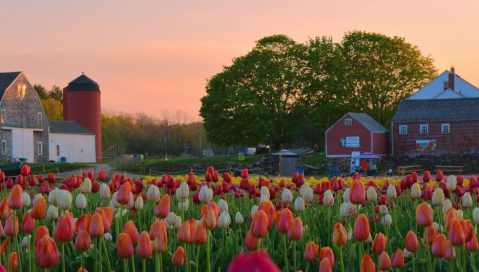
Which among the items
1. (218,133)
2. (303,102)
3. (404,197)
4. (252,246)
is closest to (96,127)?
(218,133)

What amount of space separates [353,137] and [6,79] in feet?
105

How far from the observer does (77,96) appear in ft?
243

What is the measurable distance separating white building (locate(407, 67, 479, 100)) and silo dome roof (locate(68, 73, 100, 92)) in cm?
3487

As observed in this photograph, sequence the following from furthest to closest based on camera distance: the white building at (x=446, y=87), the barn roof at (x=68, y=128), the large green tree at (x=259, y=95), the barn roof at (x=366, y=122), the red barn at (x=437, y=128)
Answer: the barn roof at (x=68, y=128) → the white building at (x=446, y=87) → the large green tree at (x=259, y=95) → the barn roof at (x=366, y=122) → the red barn at (x=437, y=128)

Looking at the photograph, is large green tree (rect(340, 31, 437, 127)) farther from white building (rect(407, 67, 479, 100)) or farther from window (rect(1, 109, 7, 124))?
window (rect(1, 109, 7, 124))

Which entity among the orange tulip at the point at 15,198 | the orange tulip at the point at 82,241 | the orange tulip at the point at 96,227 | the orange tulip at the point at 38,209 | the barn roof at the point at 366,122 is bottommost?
the orange tulip at the point at 82,241

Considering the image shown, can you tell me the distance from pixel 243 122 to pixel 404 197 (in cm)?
5306

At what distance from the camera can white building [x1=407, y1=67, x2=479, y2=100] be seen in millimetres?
63344

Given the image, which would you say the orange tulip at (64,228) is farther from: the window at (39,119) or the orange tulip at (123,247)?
the window at (39,119)

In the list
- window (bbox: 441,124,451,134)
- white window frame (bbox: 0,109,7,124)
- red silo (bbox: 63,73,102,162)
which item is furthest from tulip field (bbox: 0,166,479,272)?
red silo (bbox: 63,73,102,162)

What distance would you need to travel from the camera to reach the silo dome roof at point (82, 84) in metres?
73.9

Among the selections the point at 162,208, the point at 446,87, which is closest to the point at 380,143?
the point at 446,87

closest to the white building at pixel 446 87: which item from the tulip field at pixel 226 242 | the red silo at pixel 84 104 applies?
the red silo at pixel 84 104

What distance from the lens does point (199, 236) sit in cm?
361
